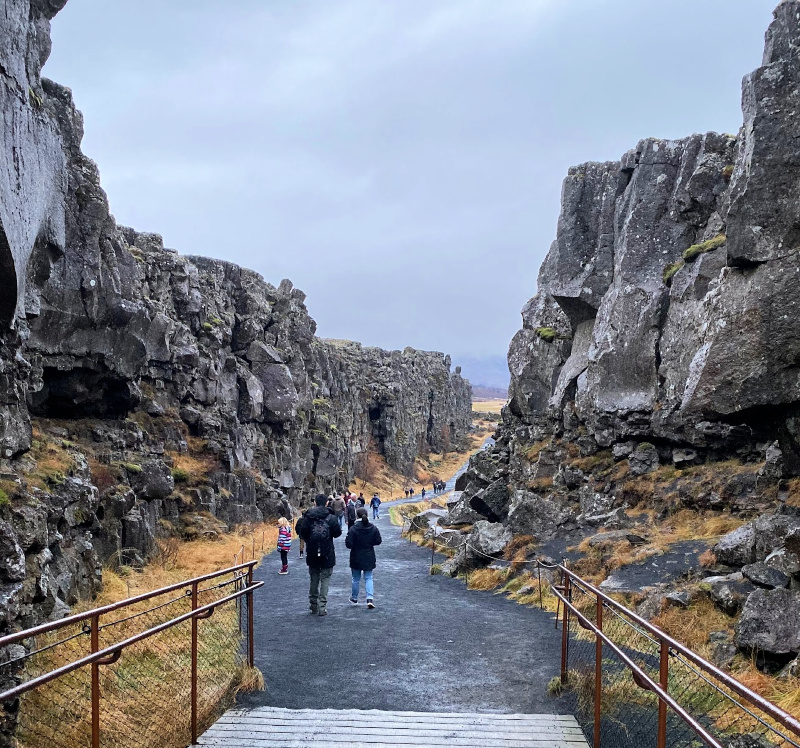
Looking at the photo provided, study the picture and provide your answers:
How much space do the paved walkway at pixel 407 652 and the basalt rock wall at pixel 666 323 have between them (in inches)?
230

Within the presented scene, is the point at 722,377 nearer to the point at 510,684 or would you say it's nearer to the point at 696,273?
the point at 510,684

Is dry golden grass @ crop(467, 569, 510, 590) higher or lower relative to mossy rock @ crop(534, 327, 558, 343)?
lower

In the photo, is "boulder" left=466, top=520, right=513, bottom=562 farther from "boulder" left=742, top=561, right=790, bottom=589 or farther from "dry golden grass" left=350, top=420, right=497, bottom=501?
"dry golden grass" left=350, top=420, right=497, bottom=501

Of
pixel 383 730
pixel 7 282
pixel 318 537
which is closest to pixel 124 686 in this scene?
pixel 383 730

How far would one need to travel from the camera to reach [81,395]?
72.5ft

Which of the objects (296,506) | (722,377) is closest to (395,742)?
(722,377)

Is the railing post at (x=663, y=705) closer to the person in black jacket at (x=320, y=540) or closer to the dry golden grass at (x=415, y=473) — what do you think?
the person in black jacket at (x=320, y=540)

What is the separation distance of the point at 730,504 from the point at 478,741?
12645 mm

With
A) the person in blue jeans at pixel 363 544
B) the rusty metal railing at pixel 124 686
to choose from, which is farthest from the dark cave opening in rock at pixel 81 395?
the rusty metal railing at pixel 124 686

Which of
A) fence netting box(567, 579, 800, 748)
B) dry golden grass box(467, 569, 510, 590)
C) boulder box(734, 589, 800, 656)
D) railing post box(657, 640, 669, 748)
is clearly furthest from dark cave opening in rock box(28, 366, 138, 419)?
railing post box(657, 640, 669, 748)

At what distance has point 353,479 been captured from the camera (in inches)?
2689

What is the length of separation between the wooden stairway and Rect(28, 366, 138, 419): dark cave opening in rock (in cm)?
1596

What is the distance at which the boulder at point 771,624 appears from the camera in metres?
8.84

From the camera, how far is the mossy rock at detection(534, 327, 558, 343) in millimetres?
30516
